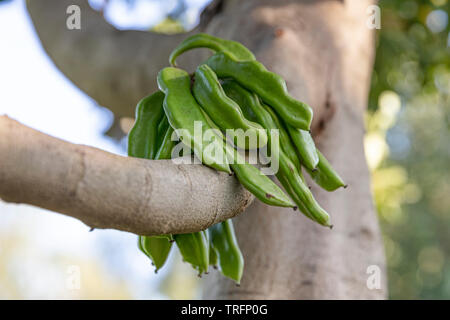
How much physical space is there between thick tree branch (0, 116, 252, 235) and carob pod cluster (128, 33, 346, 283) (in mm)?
64

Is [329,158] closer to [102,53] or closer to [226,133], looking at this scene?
[226,133]

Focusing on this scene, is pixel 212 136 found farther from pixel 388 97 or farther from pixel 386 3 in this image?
pixel 388 97

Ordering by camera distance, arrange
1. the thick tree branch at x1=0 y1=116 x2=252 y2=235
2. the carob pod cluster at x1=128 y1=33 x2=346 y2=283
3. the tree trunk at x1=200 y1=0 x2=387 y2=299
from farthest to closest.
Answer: the tree trunk at x1=200 y1=0 x2=387 y2=299 → the carob pod cluster at x1=128 y1=33 x2=346 y2=283 → the thick tree branch at x1=0 y1=116 x2=252 y2=235

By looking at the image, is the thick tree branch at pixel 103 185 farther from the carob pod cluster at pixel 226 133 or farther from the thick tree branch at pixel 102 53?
the thick tree branch at pixel 102 53

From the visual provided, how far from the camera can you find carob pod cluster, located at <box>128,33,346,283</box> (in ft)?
2.46

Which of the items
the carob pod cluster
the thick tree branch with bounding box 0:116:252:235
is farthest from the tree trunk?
the thick tree branch with bounding box 0:116:252:235

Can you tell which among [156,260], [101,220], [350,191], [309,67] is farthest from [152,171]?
[350,191]

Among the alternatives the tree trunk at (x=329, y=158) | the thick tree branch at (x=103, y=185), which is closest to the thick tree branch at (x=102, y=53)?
the tree trunk at (x=329, y=158)

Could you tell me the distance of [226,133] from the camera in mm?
810

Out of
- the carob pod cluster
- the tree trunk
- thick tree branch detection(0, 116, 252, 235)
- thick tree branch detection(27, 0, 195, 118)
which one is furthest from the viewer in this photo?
thick tree branch detection(27, 0, 195, 118)

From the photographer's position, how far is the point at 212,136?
76 centimetres

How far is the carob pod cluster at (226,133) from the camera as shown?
2.46ft

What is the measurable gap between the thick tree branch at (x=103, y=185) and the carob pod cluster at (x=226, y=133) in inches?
2.5

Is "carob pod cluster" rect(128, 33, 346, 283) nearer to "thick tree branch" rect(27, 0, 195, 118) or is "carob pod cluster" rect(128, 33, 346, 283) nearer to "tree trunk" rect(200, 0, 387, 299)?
"tree trunk" rect(200, 0, 387, 299)
